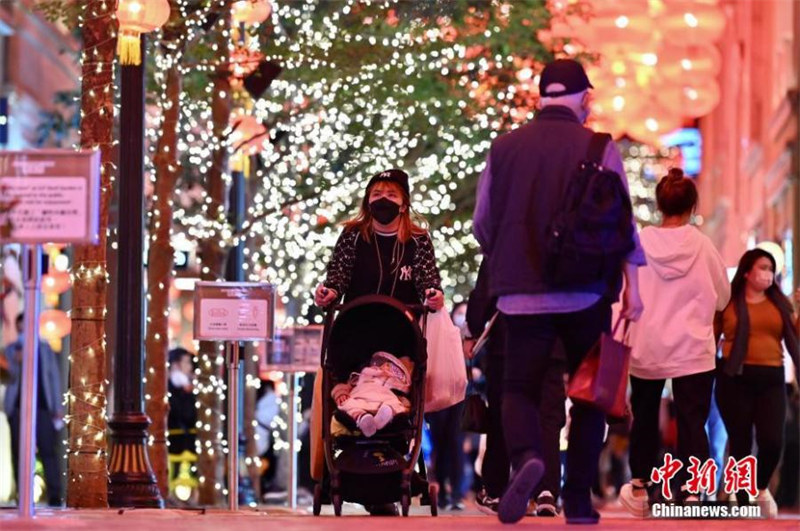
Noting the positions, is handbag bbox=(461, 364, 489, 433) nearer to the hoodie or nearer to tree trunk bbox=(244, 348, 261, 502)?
the hoodie

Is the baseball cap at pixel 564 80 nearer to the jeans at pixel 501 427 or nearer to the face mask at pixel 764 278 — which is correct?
the jeans at pixel 501 427

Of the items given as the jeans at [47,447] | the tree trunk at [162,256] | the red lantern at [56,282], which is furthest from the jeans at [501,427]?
the red lantern at [56,282]

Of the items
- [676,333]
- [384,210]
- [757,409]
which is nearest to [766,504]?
[757,409]

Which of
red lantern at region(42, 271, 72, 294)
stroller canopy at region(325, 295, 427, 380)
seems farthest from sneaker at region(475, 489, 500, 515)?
red lantern at region(42, 271, 72, 294)

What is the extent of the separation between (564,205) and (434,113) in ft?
42.4

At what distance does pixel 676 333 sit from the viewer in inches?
544

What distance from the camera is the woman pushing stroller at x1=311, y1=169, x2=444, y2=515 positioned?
1329 centimetres

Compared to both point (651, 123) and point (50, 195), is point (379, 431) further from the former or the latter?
point (651, 123)

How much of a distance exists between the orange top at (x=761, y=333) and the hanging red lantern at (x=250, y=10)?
5.66m

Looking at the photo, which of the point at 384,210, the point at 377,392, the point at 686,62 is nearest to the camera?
the point at 377,392

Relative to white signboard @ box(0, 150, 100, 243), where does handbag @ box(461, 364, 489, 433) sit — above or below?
below

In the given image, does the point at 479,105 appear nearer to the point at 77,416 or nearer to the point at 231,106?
the point at 231,106

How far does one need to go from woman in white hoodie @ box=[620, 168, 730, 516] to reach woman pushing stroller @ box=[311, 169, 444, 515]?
150 centimetres

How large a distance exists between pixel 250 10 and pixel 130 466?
4888 millimetres
